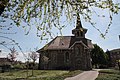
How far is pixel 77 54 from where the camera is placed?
5897cm

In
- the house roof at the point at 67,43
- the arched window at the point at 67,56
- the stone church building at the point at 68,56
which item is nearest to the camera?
the stone church building at the point at 68,56

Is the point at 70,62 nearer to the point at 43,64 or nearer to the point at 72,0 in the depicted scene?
the point at 43,64

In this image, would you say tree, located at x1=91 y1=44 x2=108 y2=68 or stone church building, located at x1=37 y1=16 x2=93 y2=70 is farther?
tree, located at x1=91 y1=44 x2=108 y2=68

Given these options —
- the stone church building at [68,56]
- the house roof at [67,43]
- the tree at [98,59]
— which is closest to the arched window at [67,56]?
the stone church building at [68,56]

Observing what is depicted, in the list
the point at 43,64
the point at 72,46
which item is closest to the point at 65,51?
the point at 72,46

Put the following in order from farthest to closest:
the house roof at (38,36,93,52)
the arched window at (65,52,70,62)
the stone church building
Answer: the house roof at (38,36,93,52) → the arched window at (65,52,70,62) → the stone church building

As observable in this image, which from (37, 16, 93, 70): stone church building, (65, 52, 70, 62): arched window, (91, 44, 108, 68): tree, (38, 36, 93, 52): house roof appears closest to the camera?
(37, 16, 93, 70): stone church building

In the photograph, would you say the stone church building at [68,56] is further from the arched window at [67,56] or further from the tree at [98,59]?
the tree at [98,59]

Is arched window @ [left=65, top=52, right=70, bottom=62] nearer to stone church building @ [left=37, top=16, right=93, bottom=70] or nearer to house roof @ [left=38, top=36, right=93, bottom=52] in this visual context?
stone church building @ [left=37, top=16, right=93, bottom=70]

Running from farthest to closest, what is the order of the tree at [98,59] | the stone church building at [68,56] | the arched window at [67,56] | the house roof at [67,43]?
the tree at [98,59], the house roof at [67,43], the arched window at [67,56], the stone church building at [68,56]

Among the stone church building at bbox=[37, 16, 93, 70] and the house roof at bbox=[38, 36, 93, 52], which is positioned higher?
the house roof at bbox=[38, 36, 93, 52]

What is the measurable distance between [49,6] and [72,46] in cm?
5467

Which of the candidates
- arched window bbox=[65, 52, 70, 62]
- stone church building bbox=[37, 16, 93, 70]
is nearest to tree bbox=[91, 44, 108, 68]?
stone church building bbox=[37, 16, 93, 70]

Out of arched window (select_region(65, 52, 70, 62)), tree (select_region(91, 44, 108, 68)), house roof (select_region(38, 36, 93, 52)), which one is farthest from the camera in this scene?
tree (select_region(91, 44, 108, 68))
